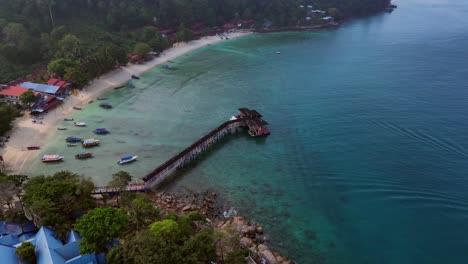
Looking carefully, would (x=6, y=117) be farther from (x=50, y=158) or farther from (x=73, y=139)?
(x=50, y=158)

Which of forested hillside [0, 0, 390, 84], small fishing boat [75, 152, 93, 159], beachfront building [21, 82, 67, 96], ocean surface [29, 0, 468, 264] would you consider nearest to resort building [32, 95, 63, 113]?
beachfront building [21, 82, 67, 96]

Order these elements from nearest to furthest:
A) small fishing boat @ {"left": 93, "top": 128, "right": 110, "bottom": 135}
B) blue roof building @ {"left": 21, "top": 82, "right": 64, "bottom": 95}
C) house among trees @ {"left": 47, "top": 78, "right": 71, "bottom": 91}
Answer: small fishing boat @ {"left": 93, "top": 128, "right": 110, "bottom": 135}, blue roof building @ {"left": 21, "top": 82, "right": 64, "bottom": 95}, house among trees @ {"left": 47, "top": 78, "right": 71, "bottom": 91}

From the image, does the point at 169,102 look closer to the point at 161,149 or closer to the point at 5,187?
the point at 161,149

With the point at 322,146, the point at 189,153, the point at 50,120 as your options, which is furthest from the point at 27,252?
the point at 322,146

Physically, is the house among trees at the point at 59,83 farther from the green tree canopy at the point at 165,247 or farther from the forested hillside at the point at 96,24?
the green tree canopy at the point at 165,247

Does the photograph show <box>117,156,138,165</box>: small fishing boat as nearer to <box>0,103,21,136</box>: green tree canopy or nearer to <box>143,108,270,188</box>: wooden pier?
<box>143,108,270,188</box>: wooden pier

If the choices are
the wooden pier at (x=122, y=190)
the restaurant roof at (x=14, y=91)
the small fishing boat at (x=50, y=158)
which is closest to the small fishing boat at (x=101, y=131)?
the small fishing boat at (x=50, y=158)
